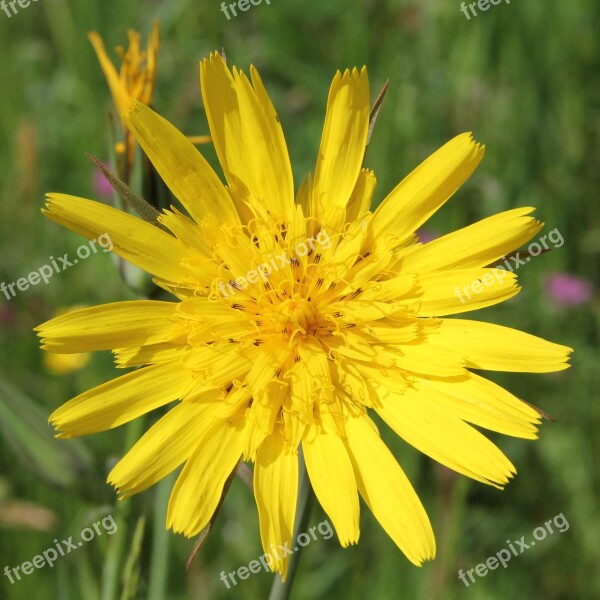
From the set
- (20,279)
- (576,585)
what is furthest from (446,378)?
(20,279)

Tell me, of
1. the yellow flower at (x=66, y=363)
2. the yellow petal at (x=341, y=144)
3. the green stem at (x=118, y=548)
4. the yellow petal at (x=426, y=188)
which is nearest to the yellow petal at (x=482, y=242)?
the yellow petal at (x=426, y=188)

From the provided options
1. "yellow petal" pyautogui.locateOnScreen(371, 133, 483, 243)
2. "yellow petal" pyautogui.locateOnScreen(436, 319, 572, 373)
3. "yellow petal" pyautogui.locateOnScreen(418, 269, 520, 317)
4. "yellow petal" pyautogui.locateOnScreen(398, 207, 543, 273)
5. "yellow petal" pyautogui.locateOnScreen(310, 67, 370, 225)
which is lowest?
"yellow petal" pyautogui.locateOnScreen(436, 319, 572, 373)

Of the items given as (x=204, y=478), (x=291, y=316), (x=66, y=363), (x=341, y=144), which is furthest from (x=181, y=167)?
(x=66, y=363)

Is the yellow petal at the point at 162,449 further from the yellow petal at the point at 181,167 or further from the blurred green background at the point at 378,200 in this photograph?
the yellow petal at the point at 181,167

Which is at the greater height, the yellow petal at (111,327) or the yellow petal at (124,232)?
A: the yellow petal at (124,232)

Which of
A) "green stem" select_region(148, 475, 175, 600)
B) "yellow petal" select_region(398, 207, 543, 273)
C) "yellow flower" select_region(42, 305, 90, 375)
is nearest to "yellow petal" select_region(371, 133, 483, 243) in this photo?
"yellow petal" select_region(398, 207, 543, 273)

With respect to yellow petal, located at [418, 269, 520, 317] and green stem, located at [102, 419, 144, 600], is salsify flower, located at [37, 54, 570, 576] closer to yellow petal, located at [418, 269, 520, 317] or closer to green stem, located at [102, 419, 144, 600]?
yellow petal, located at [418, 269, 520, 317]

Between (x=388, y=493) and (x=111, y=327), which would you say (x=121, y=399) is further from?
(x=388, y=493)

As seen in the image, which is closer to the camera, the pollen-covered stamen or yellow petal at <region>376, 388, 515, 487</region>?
yellow petal at <region>376, 388, 515, 487</region>
